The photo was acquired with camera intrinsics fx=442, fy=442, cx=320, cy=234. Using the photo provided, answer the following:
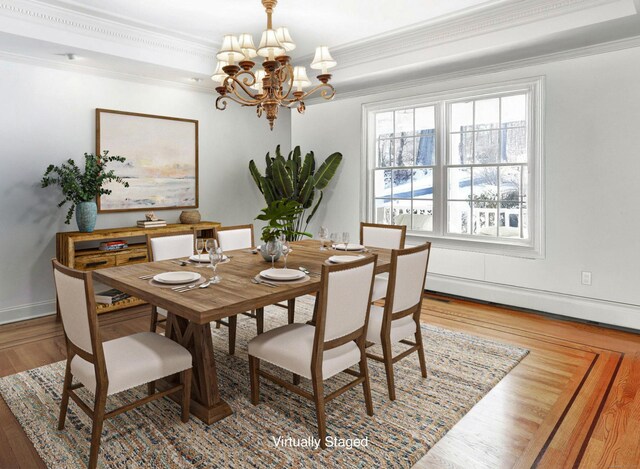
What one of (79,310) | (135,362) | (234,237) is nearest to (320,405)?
(135,362)

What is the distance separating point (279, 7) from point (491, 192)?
2827mm

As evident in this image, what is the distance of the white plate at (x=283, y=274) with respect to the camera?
241cm

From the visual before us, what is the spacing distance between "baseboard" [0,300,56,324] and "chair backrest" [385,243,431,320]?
362 centimetres

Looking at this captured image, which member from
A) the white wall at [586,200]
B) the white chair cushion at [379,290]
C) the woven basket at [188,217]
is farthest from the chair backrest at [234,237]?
the white wall at [586,200]

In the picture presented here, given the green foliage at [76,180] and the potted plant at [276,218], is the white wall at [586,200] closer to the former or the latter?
the potted plant at [276,218]

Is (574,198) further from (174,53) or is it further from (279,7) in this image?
(174,53)

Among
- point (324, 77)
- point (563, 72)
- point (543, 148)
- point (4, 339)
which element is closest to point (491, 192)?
point (543, 148)

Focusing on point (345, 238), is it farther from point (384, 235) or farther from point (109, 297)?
point (109, 297)

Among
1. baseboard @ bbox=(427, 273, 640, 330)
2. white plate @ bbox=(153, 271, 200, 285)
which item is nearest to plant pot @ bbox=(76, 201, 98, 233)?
white plate @ bbox=(153, 271, 200, 285)

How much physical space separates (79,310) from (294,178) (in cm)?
424

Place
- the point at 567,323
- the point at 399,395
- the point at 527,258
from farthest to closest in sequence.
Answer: the point at 527,258 → the point at 567,323 → the point at 399,395

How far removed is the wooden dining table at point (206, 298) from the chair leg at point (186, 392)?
0.08m

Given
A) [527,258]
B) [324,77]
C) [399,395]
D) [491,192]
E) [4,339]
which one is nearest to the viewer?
[399,395]

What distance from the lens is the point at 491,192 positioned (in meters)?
4.76
